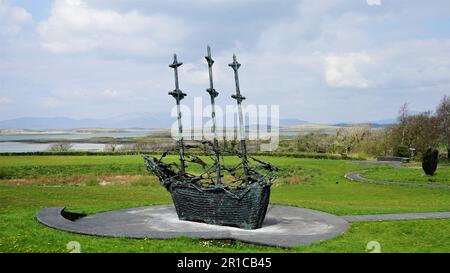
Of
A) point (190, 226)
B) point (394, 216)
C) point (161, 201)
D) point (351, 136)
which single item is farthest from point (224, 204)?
point (351, 136)

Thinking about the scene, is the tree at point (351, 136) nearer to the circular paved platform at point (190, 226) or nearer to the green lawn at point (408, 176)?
the green lawn at point (408, 176)

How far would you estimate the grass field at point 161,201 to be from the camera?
13.5 meters

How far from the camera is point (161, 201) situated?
85.7 feet

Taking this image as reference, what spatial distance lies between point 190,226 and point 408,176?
1122 inches

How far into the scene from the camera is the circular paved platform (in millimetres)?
14626

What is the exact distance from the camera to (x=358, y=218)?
1905 cm

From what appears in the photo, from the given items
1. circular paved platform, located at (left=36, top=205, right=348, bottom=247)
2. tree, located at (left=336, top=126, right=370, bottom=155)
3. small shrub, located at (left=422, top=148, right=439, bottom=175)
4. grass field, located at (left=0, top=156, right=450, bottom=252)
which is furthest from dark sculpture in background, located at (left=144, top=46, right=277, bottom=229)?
tree, located at (left=336, top=126, right=370, bottom=155)

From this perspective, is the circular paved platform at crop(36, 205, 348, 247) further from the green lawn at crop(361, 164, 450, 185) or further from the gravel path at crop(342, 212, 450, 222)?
the green lawn at crop(361, 164, 450, 185)

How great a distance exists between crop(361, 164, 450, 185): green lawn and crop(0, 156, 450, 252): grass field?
3.35 m

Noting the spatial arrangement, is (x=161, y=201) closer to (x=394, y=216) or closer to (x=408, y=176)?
(x=394, y=216)

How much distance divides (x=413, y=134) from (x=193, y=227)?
57347 millimetres
